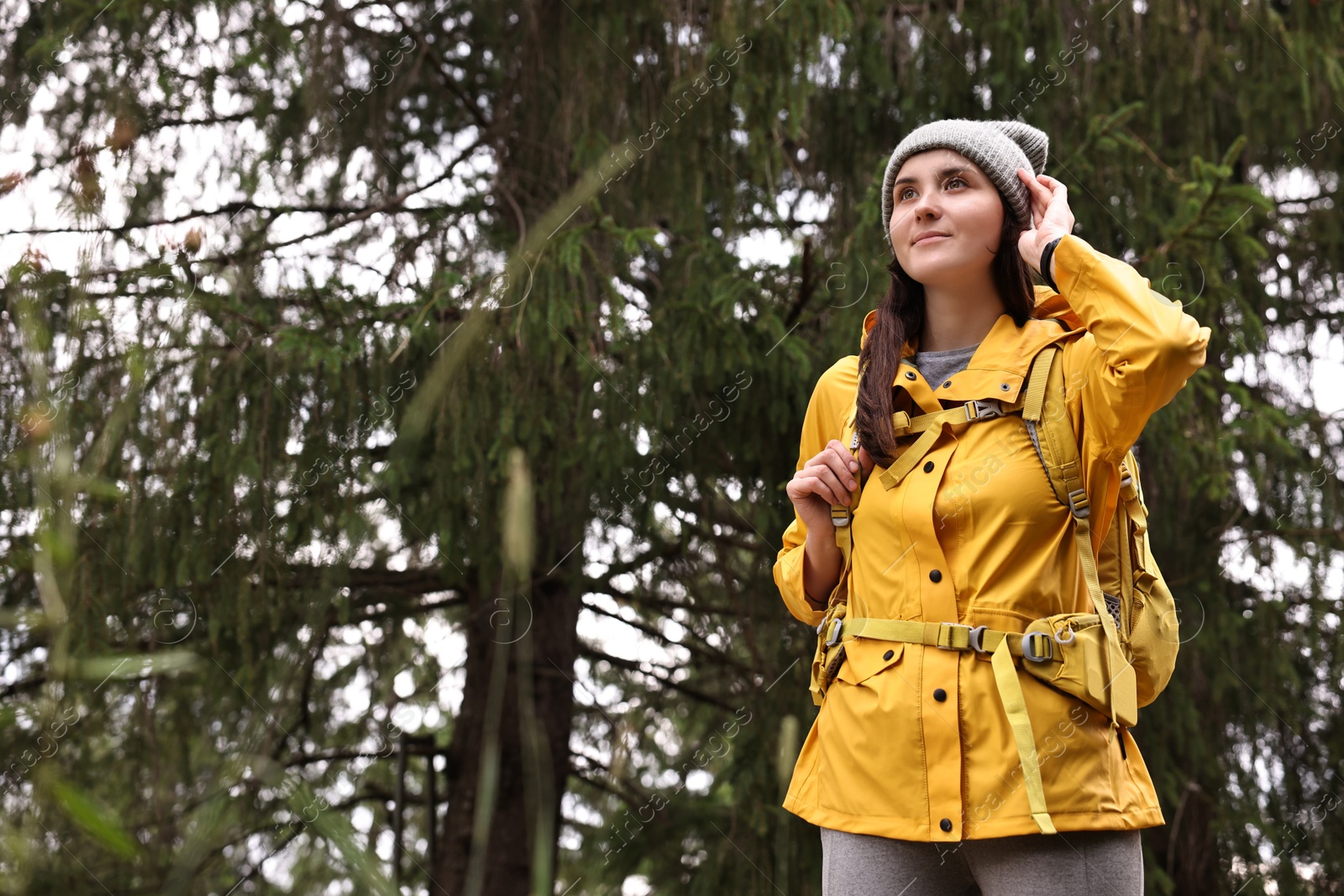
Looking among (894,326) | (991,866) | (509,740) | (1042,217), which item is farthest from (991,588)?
(509,740)

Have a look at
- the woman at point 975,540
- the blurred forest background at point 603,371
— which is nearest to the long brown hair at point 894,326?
the woman at point 975,540

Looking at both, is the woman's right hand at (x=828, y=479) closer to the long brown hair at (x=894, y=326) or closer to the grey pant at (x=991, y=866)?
the long brown hair at (x=894, y=326)

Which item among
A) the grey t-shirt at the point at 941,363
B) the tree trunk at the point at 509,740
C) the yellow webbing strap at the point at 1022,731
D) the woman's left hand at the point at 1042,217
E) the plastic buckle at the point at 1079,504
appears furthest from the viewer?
the tree trunk at the point at 509,740

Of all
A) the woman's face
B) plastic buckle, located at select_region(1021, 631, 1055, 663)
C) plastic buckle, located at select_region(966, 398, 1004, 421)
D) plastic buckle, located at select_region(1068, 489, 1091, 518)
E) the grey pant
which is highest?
the woman's face

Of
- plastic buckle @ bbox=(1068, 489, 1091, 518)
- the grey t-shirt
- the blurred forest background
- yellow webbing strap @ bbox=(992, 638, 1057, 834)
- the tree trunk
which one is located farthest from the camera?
the tree trunk

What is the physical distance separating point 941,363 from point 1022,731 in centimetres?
61

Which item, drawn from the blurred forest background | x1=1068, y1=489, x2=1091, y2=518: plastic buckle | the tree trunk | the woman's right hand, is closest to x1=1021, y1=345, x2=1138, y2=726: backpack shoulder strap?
x1=1068, y1=489, x2=1091, y2=518: plastic buckle

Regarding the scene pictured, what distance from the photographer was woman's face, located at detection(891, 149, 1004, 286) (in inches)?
70.7

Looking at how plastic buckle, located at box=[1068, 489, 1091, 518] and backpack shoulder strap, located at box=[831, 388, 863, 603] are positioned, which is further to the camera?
backpack shoulder strap, located at box=[831, 388, 863, 603]

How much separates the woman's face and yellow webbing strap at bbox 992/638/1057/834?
595 mm

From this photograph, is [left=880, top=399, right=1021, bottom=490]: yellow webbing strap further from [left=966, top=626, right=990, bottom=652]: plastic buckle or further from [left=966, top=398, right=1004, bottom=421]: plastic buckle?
[left=966, top=626, right=990, bottom=652]: plastic buckle

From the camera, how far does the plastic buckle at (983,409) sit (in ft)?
5.59

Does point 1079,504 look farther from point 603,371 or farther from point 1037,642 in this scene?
point 603,371

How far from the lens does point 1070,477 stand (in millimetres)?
1628
